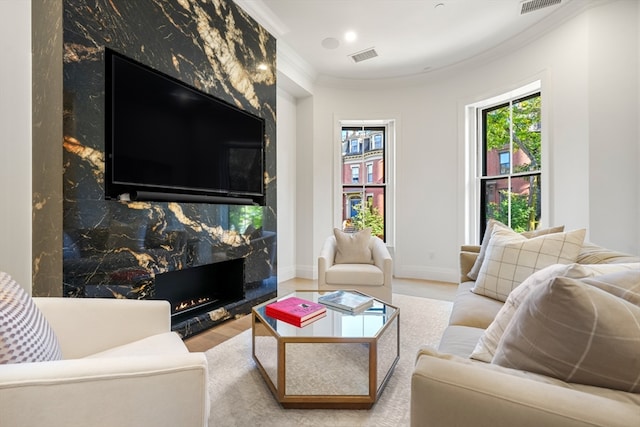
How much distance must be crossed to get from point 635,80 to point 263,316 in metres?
3.60

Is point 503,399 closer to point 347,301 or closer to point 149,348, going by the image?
point 149,348

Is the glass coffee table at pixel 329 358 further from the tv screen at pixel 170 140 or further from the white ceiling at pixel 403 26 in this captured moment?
the white ceiling at pixel 403 26

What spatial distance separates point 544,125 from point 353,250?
2.42 meters

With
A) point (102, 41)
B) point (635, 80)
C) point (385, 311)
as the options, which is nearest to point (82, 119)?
point (102, 41)

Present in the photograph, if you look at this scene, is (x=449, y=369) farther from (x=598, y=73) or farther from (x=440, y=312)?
(x=598, y=73)

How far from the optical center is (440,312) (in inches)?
112

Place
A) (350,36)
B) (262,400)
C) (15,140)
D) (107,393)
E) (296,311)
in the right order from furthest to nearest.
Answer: (350,36), (296,311), (15,140), (262,400), (107,393)

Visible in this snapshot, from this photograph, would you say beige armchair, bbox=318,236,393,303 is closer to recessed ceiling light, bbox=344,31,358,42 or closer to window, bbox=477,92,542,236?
window, bbox=477,92,542,236

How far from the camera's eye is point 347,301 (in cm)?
196

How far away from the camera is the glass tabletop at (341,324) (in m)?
1.50

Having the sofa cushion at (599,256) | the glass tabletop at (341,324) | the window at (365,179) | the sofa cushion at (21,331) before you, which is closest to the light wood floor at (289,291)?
the glass tabletop at (341,324)

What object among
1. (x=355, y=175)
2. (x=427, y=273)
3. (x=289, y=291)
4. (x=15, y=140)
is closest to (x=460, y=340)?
(x=15, y=140)

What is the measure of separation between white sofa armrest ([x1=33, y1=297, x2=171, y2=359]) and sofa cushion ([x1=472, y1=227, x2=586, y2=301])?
180 centimetres

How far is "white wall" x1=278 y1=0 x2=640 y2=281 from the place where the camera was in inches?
102
